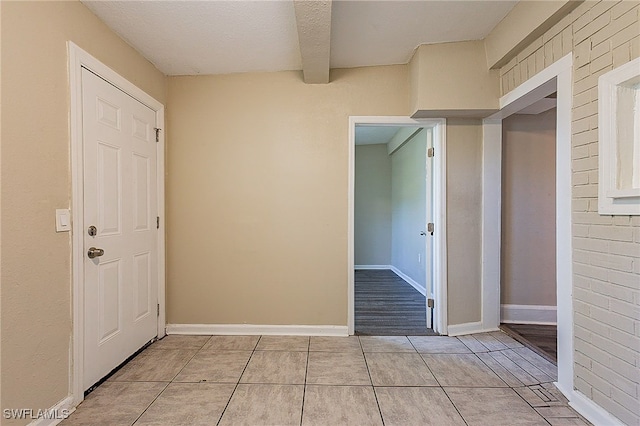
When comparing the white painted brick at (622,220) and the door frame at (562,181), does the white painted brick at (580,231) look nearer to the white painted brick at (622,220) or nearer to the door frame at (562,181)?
the door frame at (562,181)

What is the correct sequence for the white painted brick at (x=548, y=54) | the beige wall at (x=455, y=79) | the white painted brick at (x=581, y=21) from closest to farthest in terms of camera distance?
the white painted brick at (x=581, y=21) → the white painted brick at (x=548, y=54) → the beige wall at (x=455, y=79)

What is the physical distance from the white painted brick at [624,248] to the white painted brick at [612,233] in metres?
0.02

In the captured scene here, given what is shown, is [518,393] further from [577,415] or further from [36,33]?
[36,33]

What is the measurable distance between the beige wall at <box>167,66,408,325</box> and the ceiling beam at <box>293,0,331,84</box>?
0.24 meters

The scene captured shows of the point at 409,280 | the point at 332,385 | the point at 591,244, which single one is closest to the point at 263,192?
the point at 332,385

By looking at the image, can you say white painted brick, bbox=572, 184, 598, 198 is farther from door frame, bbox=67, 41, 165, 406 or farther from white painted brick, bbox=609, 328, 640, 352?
door frame, bbox=67, 41, 165, 406

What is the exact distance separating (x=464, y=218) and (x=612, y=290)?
50.3 inches

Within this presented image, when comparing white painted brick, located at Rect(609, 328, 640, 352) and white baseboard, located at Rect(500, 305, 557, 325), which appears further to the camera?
white baseboard, located at Rect(500, 305, 557, 325)

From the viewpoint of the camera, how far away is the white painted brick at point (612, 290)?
1.40m

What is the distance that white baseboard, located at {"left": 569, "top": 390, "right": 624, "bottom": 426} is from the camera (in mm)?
1478

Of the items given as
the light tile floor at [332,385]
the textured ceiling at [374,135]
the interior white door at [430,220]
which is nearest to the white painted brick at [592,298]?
the light tile floor at [332,385]

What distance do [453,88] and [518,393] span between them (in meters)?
2.21

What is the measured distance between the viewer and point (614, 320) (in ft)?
4.81

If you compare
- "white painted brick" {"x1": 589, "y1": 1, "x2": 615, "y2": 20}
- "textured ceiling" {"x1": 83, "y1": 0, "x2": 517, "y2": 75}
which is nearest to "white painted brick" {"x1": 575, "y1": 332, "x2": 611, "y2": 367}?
"white painted brick" {"x1": 589, "y1": 1, "x2": 615, "y2": 20}
